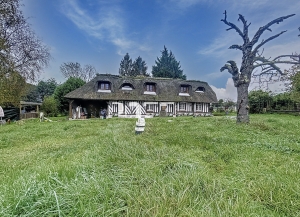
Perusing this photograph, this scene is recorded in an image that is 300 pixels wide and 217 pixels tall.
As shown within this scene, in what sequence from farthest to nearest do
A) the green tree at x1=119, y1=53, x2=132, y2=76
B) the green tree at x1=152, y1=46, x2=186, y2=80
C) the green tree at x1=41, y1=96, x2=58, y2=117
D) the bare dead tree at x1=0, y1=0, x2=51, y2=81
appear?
the green tree at x1=119, y1=53, x2=132, y2=76, the green tree at x1=152, y1=46, x2=186, y2=80, the green tree at x1=41, y1=96, x2=58, y2=117, the bare dead tree at x1=0, y1=0, x2=51, y2=81

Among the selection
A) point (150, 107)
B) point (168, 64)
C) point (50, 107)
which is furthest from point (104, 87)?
point (168, 64)

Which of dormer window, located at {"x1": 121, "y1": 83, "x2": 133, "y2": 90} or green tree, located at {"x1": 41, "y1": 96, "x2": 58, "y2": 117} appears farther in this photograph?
green tree, located at {"x1": 41, "y1": 96, "x2": 58, "y2": 117}

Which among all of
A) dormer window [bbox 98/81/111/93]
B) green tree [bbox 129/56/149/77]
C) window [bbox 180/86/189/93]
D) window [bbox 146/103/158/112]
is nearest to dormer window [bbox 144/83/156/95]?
window [bbox 146/103/158/112]

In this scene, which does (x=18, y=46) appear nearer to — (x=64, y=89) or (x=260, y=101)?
(x=64, y=89)

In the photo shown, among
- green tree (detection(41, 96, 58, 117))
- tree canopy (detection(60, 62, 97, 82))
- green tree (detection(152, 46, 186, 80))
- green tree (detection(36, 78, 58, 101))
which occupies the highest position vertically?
green tree (detection(152, 46, 186, 80))

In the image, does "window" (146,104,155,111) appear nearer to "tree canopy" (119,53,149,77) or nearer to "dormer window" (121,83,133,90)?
"dormer window" (121,83,133,90)

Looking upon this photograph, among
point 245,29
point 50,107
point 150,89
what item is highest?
point 245,29

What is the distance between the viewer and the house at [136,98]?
20391 mm

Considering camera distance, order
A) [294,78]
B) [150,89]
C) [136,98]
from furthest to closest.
Answer: [150,89], [136,98], [294,78]

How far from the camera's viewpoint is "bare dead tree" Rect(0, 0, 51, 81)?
14.1 m

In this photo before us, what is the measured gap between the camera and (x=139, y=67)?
5081 cm

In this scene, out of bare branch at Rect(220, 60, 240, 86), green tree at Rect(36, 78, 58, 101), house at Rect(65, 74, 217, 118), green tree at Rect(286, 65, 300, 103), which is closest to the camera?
bare branch at Rect(220, 60, 240, 86)

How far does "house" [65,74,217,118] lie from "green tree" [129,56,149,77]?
88.7 feet

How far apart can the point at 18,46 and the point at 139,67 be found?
122 ft
